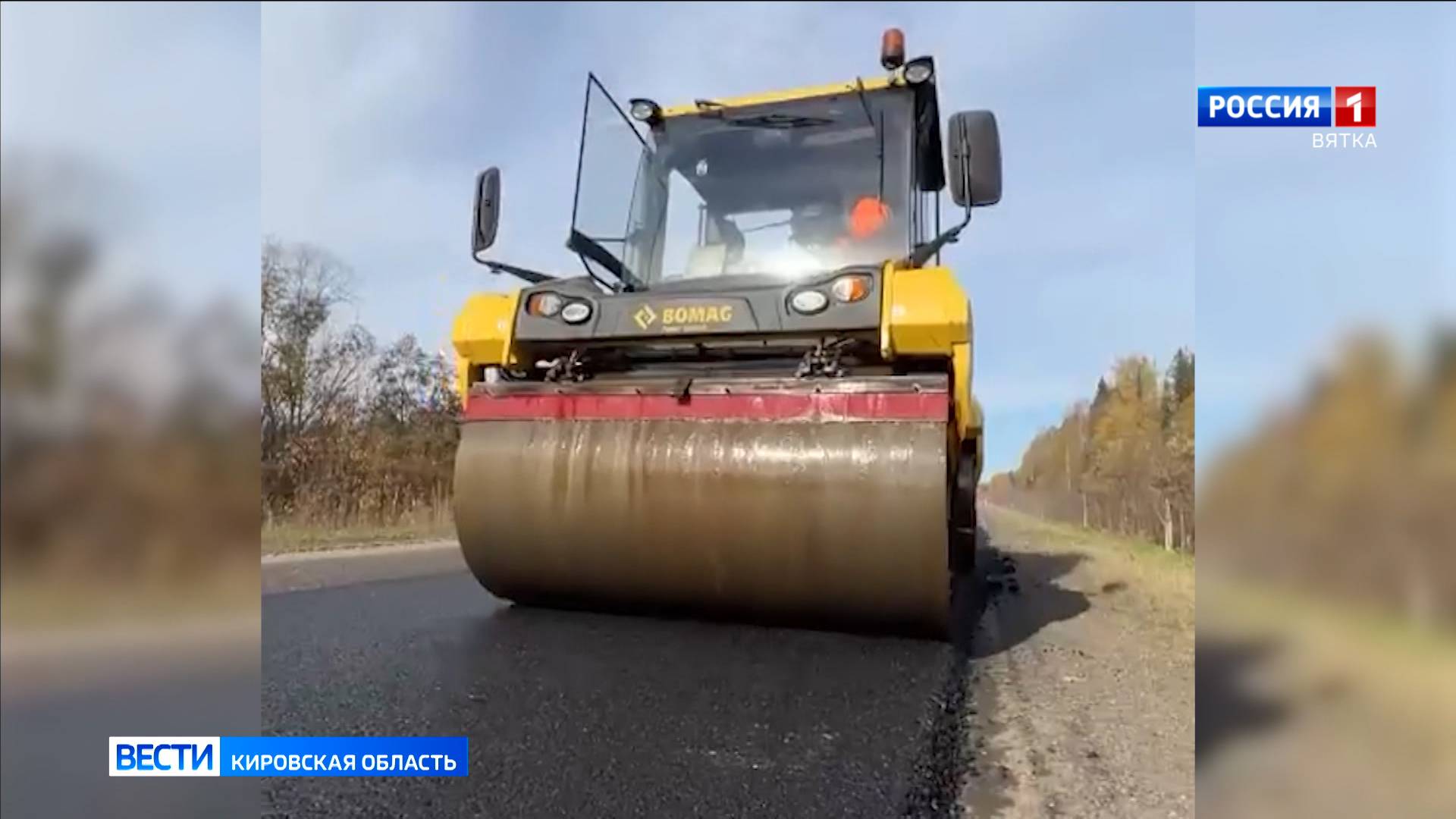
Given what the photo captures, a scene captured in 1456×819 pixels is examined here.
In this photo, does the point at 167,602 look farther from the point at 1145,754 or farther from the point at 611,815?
the point at 1145,754

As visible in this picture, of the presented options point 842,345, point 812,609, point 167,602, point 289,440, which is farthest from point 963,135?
point 289,440

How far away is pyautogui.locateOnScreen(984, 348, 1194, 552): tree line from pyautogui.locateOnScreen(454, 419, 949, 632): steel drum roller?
993 millimetres

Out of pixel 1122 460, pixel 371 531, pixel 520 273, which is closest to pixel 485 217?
pixel 520 273

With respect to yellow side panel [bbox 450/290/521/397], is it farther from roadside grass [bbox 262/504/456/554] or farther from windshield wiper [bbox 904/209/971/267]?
roadside grass [bbox 262/504/456/554]

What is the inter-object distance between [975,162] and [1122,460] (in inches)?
432

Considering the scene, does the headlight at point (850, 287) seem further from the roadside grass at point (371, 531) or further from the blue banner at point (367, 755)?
the roadside grass at point (371, 531)

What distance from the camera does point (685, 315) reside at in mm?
3758

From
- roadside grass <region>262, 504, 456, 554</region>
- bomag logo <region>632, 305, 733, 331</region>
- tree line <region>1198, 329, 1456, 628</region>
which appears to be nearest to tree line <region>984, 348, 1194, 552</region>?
tree line <region>1198, 329, 1456, 628</region>

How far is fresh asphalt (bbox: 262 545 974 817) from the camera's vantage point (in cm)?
220

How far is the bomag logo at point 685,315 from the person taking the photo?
3.71m

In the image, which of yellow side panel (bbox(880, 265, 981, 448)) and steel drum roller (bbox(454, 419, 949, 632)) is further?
yellow side panel (bbox(880, 265, 981, 448))

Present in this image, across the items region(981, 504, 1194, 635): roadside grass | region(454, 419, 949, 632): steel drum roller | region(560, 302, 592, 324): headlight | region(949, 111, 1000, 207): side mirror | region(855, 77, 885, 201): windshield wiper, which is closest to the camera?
region(454, 419, 949, 632): steel drum roller

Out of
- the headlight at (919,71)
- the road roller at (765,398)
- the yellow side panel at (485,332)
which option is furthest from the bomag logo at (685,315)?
the headlight at (919,71)

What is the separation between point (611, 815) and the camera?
2.09 m
